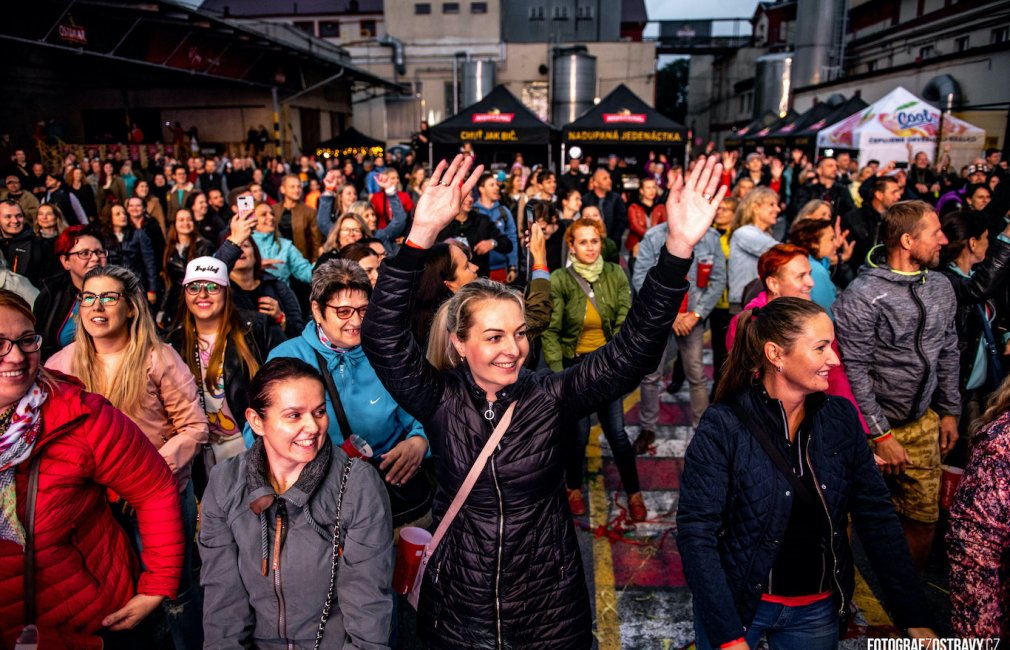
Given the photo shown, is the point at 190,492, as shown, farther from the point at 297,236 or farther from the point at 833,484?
the point at 297,236

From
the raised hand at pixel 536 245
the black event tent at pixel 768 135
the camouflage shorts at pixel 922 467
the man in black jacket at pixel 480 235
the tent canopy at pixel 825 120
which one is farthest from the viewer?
the black event tent at pixel 768 135

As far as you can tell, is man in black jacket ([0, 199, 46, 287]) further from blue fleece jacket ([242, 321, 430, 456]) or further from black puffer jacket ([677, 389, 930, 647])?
black puffer jacket ([677, 389, 930, 647])

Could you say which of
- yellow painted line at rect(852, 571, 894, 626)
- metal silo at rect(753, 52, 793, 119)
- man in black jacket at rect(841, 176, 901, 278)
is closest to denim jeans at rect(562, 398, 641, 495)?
yellow painted line at rect(852, 571, 894, 626)

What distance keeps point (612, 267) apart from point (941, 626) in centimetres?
300

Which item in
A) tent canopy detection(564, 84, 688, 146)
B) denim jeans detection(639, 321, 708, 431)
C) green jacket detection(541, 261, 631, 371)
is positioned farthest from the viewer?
tent canopy detection(564, 84, 688, 146)

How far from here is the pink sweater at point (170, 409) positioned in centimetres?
321

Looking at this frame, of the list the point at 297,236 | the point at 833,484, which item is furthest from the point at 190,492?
the point at 297,236

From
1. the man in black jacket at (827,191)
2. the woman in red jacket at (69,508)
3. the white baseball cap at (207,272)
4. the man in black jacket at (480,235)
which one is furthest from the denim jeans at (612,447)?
the man in black jacket at (827,191)

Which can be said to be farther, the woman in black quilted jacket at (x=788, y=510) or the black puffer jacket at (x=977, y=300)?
the black puffer jacket at (x=977, y=300)

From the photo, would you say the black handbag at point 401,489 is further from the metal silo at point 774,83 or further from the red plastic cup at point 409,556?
the metal silo at point 774,83

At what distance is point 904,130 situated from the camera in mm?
15367

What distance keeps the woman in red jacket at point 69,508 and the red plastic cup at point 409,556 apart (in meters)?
0.83

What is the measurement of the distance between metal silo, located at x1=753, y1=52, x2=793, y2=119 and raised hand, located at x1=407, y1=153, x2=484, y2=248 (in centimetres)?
4062

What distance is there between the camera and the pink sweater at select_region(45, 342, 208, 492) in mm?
3213
